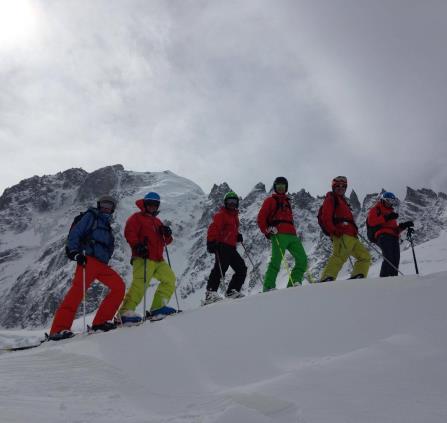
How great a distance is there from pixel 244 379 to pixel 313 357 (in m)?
0.54

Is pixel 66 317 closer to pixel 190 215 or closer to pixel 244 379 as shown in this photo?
pixel 244 379

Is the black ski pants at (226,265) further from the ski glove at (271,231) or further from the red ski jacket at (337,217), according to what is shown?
the red ski jacket at (337,217)

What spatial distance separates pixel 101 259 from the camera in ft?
22.0

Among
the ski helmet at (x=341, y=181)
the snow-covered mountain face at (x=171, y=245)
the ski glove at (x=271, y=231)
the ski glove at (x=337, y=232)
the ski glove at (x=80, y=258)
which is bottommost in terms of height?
the ski glove at (x=80, y=258)

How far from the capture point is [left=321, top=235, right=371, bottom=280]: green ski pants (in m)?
7.37

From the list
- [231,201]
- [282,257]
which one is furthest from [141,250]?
[282,257]

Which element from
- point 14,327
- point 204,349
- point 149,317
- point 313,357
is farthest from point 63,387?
point 14,327

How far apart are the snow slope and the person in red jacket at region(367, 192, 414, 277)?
2.82m

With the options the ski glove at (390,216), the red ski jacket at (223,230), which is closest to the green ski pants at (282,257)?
the red ski jacket at (223,230)

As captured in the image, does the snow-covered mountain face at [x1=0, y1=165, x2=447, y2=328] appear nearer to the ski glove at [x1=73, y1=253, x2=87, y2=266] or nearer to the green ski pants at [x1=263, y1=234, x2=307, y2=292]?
the green ski pants at [x1=263, y1=234, x2=307, y2=292]

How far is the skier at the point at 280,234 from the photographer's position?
7.87 meters

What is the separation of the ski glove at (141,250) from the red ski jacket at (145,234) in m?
0.13

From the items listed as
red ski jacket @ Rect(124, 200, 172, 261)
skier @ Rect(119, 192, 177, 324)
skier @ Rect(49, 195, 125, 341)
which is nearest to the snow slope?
skier @ Rect(49, 195, 125, 341)

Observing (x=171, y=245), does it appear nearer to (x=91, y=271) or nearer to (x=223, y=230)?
(x=223, y=230)
